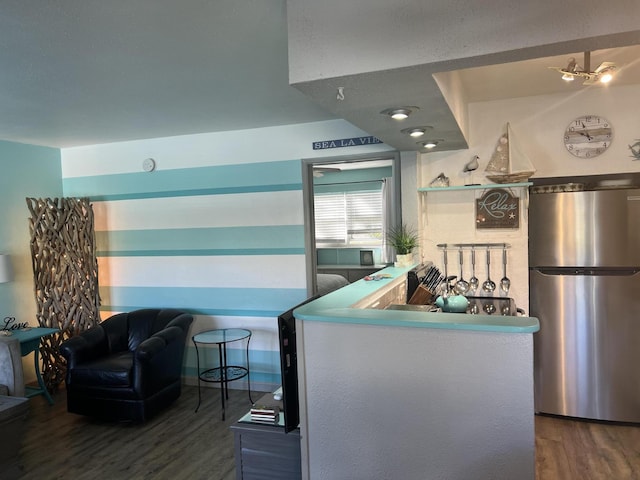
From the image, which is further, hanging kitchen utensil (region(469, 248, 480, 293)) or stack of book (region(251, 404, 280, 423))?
hanging kitchen utensil (region(469, 248, 480, 293))

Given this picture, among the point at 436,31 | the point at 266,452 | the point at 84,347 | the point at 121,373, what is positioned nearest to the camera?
the point at 436,31

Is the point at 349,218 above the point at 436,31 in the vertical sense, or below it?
below

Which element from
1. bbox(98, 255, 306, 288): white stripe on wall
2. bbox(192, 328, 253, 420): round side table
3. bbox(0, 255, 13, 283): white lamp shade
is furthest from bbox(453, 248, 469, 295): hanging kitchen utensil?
bbox(0, 255, 13, 283): white lamp shade

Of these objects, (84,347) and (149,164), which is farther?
(149,164)

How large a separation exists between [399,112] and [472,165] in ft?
5.44

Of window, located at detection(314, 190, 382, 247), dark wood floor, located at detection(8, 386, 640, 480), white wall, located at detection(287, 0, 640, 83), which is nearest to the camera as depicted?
white wall, located at detection(287, 0, 640, 83)

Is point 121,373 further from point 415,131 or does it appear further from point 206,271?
point 415,131

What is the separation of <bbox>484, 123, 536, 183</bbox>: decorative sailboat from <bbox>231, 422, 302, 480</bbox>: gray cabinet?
254 centimetres

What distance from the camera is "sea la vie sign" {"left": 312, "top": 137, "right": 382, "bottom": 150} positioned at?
3.98 metres

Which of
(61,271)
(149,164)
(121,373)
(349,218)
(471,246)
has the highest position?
(149,164)

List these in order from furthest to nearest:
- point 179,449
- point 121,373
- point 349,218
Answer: point 349,218 → point 121,373 → point 179,449

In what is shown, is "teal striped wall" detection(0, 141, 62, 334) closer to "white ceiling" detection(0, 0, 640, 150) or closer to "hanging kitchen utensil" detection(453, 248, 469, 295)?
"white ceiling" detection(0, 0, 640, 150)

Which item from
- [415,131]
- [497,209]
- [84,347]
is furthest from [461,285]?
[84,347]

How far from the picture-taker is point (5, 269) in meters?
4.10
